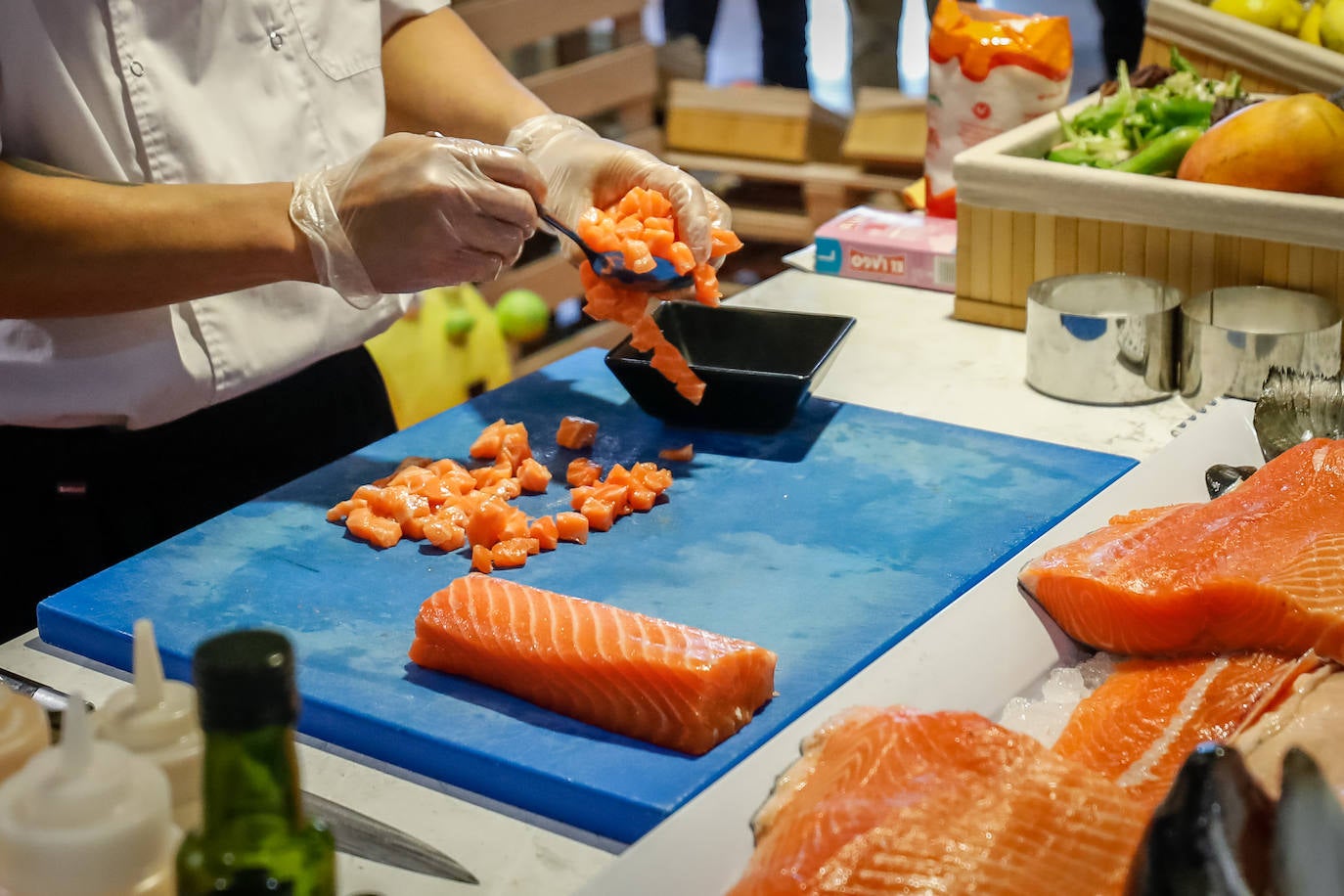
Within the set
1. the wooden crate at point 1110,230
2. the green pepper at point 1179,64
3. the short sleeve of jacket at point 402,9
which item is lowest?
the wooden crate at point 1110,230

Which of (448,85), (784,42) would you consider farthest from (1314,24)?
(784,42)

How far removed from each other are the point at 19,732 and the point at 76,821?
0.79 ft

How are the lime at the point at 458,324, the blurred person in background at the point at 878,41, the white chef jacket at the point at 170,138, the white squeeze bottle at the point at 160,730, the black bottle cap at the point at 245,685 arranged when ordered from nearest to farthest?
the black bottle cap at the point at 245,685, the white squeeze bottle at the point at 160,730, the white chef jacket at the point at 170,138, the lime at the point at 458,324, the blurred person in background at the point at 878,41

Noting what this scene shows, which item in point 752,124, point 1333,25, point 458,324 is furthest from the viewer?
point 752,124

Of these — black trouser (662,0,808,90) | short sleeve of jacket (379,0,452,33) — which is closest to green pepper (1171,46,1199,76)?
short sleeve of jacket (379,0,452,33)

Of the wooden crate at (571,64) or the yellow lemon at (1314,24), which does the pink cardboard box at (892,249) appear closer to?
the yellow lemon at (1314,24)

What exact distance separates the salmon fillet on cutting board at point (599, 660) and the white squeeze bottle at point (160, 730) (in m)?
0.51

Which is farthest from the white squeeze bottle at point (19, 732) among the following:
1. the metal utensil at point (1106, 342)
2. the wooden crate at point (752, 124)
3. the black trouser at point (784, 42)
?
the black trouser at point (784, 42)

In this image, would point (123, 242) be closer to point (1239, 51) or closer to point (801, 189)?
point (1239, 51)

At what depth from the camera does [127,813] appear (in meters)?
0.84

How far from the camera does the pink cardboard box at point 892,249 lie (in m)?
2.82

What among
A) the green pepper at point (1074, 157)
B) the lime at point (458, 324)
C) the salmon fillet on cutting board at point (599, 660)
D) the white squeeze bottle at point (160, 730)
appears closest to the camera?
the white squeeze bottle at point (160, 730)

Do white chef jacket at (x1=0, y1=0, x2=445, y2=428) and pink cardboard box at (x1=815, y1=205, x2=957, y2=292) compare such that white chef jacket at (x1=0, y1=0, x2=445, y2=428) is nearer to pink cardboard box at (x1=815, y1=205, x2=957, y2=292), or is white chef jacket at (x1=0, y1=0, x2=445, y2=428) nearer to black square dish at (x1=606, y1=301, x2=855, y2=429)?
black square dish at (x1=606, y1=301, x2=855, y2=429)

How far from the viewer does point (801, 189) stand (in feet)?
17.0
